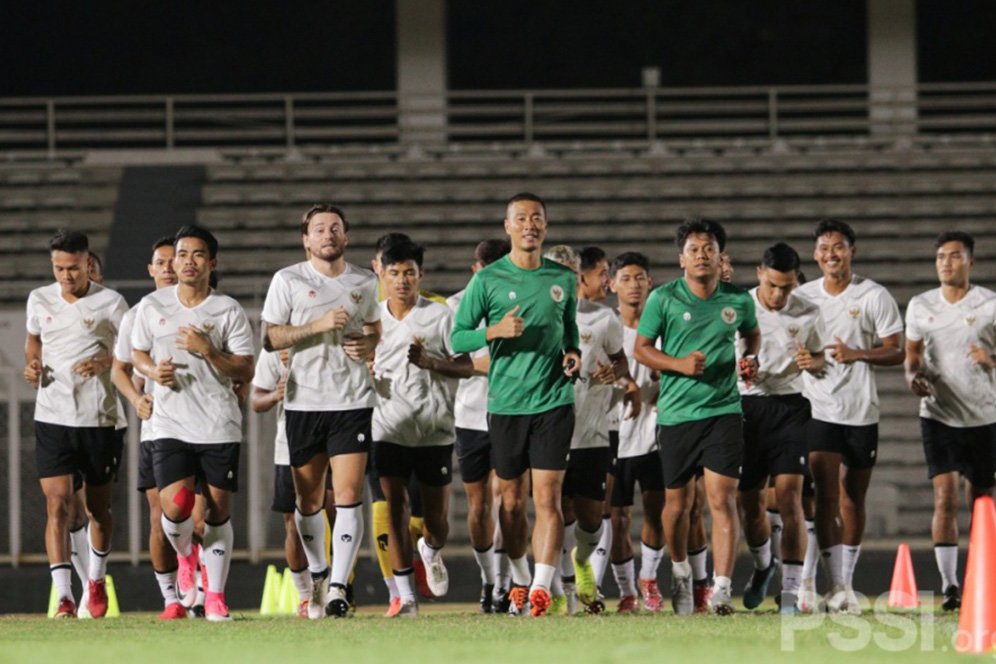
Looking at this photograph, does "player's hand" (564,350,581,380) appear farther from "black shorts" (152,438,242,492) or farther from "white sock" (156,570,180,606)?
"white sock" (156,570,180,606)

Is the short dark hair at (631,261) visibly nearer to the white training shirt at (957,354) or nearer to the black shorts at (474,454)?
the black shorts at (474,454)

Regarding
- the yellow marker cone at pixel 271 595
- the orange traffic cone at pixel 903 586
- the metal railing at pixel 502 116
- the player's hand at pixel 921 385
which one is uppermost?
the metal railing at pixel 502 116

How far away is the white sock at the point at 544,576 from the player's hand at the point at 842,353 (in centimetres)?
234

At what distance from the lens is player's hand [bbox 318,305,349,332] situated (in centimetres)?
888

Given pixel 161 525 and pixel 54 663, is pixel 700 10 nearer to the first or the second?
pixel 161 525

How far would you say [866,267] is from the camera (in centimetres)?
2097

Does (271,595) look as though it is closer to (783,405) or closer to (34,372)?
(34,372)

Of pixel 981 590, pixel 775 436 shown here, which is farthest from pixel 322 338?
pixel 981 590

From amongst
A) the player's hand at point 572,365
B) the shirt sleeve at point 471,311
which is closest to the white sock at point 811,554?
the player's hand at point 572,365

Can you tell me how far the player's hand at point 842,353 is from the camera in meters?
9.95

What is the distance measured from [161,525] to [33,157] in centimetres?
1524

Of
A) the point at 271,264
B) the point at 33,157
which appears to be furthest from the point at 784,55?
the point at 33,157

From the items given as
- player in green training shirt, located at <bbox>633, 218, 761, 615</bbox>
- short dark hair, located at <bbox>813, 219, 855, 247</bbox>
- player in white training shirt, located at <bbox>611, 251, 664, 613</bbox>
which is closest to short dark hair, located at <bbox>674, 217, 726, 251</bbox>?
player in green training shirt, located at <bbox>633, 218, 761, 615</bbox>

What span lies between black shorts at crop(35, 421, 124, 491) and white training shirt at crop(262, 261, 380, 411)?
5.92ft
